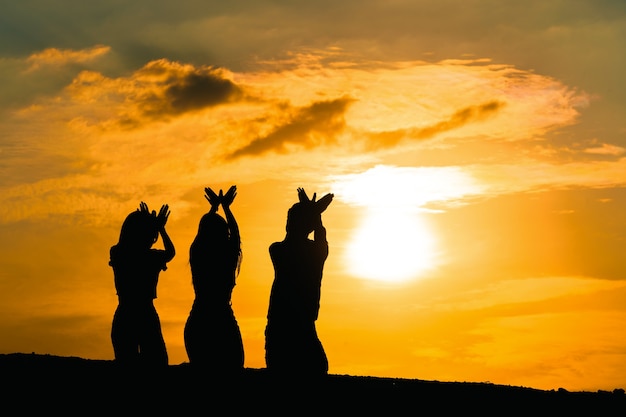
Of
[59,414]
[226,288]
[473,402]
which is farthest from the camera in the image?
[226,288]

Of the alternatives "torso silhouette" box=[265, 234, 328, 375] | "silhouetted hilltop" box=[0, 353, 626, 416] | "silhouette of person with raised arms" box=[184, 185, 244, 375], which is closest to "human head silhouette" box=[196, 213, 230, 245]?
"silhouette of person with raised arms" box=[184, 185, 244, 375]

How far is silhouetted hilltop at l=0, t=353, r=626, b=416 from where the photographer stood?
21.1 m

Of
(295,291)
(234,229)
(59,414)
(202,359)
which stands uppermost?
(234,229)

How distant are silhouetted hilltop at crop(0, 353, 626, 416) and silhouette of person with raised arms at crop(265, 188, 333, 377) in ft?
1.84

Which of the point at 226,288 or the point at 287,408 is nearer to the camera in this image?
the point at 287,408

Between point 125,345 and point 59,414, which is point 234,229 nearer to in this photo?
point 125,345

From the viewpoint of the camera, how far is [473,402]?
2281 cm

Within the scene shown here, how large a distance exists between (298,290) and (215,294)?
207 cm

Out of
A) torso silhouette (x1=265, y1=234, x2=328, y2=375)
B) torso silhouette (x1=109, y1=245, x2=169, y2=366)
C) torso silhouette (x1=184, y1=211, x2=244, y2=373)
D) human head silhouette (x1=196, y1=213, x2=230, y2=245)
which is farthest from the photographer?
torso silhouette (x1=109, y1=245, x2=169, y2=366)

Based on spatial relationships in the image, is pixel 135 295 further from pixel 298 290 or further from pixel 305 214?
pixel 305 214

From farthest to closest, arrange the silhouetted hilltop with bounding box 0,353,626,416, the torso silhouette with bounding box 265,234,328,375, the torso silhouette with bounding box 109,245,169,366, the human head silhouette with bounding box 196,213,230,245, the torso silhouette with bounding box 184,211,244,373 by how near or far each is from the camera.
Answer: the torso silhouette with bounding box 109,245,169,366
the human head silhouette with bounding box 196,213,230,245
the torso silhouette with bounding box 184,211,244,373
the torso silhouette with bounding box 265,234,328,375
the silhouetted hilltop with bounding box 0,353,626,416

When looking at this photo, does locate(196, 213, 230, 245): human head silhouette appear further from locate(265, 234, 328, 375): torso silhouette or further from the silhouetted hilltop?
the silhouetted hilltop

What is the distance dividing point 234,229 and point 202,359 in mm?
3191

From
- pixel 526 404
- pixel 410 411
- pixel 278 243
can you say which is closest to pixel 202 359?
pixel 278 243
